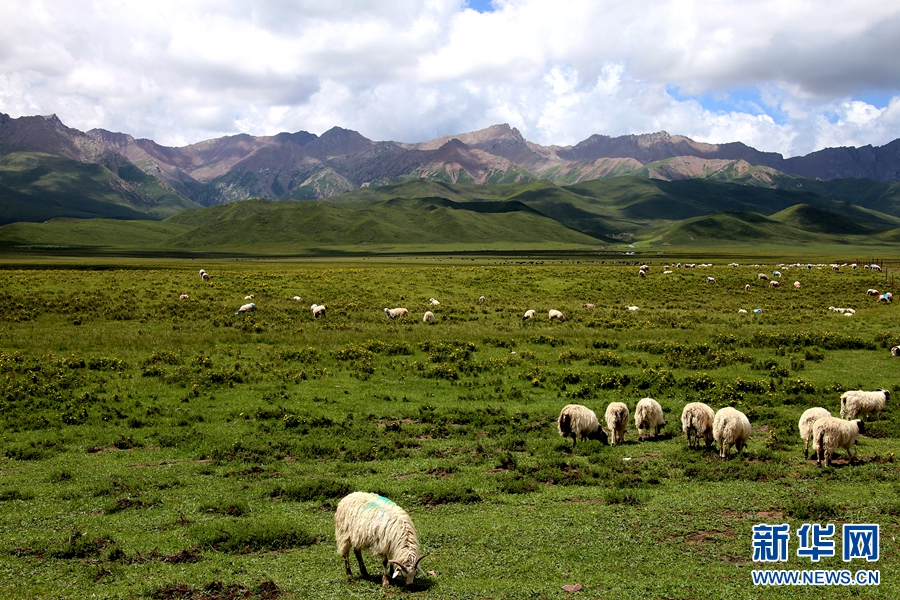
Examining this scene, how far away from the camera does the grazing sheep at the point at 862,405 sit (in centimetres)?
2194

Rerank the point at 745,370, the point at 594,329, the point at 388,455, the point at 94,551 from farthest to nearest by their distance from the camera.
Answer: the point at 594,329 → the point at 745,370 → the point at 388,455 → the point at 94,551

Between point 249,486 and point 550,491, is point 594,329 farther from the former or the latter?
point 249,486

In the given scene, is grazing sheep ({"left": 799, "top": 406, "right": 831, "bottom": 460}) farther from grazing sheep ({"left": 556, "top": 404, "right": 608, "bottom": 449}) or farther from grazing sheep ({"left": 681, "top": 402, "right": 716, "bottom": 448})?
grazing sheep ({"left": 556, "top": 404, "right": 608, "bottom": 449})

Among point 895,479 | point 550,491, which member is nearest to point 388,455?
point 550,491

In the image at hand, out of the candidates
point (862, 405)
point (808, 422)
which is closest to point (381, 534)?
point (808, 422)

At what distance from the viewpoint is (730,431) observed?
18547 millimetres

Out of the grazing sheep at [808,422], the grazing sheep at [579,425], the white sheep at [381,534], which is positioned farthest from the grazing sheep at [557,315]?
the white sheep at [381,534]

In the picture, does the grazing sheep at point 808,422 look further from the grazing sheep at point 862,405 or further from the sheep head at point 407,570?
the sheep head at point 407,570

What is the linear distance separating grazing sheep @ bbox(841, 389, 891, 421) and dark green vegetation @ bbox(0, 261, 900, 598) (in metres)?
0.66

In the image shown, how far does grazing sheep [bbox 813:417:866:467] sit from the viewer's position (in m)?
17.4

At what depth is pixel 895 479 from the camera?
633 inches

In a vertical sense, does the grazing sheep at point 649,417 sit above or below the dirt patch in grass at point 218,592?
above

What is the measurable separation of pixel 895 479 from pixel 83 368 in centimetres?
3585

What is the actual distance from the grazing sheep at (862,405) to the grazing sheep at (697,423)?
6.48 meters
